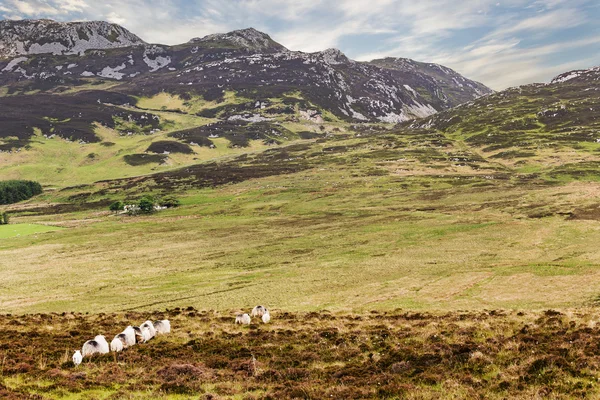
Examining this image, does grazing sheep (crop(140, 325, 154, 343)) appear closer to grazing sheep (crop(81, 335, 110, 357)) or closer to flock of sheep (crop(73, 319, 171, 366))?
flock of sheep (crop(73, 319, 171, 366))

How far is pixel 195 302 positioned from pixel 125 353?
1934cm

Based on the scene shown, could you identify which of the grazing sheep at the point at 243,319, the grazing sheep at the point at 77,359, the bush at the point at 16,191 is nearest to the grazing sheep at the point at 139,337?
the grazing sheep at the point at 77,359

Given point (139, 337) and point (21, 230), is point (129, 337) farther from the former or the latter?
point (21, 230)

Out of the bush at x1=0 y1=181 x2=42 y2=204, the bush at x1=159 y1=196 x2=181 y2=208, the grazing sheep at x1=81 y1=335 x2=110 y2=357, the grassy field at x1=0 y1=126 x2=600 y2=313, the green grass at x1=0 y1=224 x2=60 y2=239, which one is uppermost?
the bush at x1=0 y1=181 x2=42 y2=204

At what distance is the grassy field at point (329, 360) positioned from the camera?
17.4 meters

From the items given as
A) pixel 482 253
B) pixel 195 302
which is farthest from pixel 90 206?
pixel 482 253

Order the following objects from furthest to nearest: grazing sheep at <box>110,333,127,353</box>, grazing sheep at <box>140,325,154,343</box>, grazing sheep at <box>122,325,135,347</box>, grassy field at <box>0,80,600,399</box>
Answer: grazing sheep at <box>140,325,154,343</box>, grazing sheep at <box>122,325,135,347</box>, grazing sheep at <box>110,333,127,353</box>, grassy field at <box>0,80,600,399</box>

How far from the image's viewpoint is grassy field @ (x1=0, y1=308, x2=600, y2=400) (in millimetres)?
17406

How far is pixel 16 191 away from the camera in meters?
181

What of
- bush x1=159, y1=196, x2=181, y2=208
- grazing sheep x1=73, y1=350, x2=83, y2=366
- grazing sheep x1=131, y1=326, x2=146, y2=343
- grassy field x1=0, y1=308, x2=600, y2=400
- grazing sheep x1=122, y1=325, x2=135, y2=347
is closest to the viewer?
grassy field x1=0, y1=308, x2=600, y2=400

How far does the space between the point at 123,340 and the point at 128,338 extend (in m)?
0.43

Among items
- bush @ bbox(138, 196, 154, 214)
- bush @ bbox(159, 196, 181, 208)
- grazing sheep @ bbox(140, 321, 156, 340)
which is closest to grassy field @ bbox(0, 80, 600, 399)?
grazing sheep @ bbox(140, 321, 156, 340)

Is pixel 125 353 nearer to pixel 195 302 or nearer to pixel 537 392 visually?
pixel 195 302

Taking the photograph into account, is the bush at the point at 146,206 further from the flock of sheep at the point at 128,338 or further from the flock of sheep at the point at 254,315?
the flock of sheep at the point at 128,338
